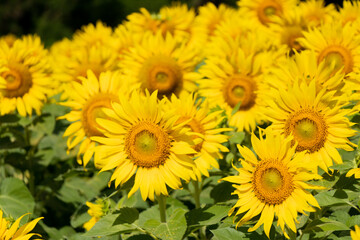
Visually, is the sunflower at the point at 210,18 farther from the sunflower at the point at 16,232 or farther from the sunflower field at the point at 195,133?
the sunflower at the point at 16,232

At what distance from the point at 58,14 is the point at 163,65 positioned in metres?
15.1

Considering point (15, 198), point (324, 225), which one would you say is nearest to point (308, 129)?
point (324, 225)

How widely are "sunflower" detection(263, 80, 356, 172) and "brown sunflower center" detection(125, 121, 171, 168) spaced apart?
612mm

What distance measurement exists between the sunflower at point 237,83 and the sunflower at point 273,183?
1.10 metres

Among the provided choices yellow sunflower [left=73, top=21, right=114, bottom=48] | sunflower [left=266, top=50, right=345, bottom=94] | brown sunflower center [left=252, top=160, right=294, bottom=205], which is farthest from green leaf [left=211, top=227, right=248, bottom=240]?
yellow sunflower [left=73, top=21, right=114, bottom=48]

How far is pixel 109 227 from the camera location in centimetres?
308

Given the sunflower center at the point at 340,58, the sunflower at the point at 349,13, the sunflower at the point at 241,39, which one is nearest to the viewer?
the sunflower center at the point at 340,58

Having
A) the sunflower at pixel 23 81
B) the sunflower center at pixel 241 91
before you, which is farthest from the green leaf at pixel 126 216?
the sunflower at pixel 23 81

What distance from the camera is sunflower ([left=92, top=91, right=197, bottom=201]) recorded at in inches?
113

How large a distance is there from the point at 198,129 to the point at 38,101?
171 centimetres

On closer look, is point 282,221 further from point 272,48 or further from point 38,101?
point 38,101

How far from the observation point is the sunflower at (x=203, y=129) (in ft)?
10.6

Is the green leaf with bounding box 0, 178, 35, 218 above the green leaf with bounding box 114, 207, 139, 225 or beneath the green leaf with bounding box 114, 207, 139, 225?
beneath

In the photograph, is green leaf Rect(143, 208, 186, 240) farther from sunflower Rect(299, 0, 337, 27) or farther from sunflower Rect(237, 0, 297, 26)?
sunflower Rect(237, 0, 297, 26)
